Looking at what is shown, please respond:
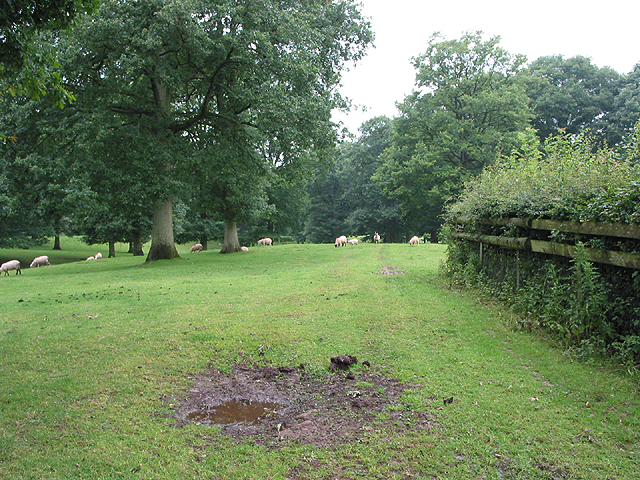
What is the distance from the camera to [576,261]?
602cm

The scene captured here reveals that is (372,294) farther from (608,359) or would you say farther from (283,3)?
(283,3)

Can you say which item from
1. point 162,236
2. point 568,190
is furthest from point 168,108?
point 568,190

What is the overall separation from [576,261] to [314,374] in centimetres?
385

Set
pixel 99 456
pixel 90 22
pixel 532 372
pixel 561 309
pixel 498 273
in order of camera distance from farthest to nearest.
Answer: pixel 90 22, pixel 498 273, pixel 561 309, pixel 532 372, pixel 99 456

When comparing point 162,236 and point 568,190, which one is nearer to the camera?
point 568,190

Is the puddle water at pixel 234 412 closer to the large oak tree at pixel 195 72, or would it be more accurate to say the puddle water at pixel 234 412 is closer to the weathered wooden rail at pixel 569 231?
the weathered wooden rail at pixel 569 231

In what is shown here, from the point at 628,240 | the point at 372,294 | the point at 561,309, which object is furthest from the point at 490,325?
the point at 372,294

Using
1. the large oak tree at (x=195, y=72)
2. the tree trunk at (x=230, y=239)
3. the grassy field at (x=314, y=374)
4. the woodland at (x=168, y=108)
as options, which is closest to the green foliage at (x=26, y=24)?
the woodland at (x=168, y=108)

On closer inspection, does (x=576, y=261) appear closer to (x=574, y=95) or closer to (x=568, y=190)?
(x=568, y=190)

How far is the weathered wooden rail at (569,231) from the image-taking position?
204 inches

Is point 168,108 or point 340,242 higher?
point 168,108

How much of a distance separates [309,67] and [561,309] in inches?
657

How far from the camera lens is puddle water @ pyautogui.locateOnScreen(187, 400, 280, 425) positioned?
14.3ft

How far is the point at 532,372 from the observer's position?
5.38 meters
